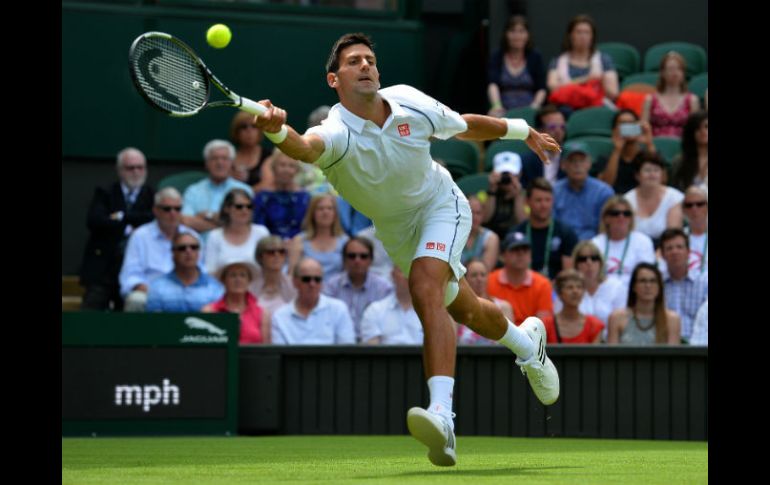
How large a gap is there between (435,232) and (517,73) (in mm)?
6992

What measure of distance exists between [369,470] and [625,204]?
5386 millimetres

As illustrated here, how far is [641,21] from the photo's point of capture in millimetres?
14961

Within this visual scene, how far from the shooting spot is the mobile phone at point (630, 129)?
11.8 meters

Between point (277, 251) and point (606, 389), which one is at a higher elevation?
point (277, 251)

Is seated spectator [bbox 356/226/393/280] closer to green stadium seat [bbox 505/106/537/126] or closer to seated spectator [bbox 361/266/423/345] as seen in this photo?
seated spectator [bbox 361/266/423/345]

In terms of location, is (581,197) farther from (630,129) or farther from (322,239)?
(322,239)

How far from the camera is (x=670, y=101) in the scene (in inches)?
492

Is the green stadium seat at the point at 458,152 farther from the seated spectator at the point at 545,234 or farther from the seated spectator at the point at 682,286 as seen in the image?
the seated spectator at the point at 682,286

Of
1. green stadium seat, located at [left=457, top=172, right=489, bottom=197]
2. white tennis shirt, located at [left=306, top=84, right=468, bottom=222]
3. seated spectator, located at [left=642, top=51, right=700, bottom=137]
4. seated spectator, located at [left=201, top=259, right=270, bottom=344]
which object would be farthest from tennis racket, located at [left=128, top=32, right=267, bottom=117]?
seated spectator, located at [left=642, top=51, right=700, bottom=137]

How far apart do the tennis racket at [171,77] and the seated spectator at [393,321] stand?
4.36m

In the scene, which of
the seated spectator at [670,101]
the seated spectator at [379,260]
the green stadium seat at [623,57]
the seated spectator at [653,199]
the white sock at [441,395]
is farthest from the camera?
the green stadium seat at [623,57]

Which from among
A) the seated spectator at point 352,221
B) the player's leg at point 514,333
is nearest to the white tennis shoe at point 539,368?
the player's leg at point 514,333
